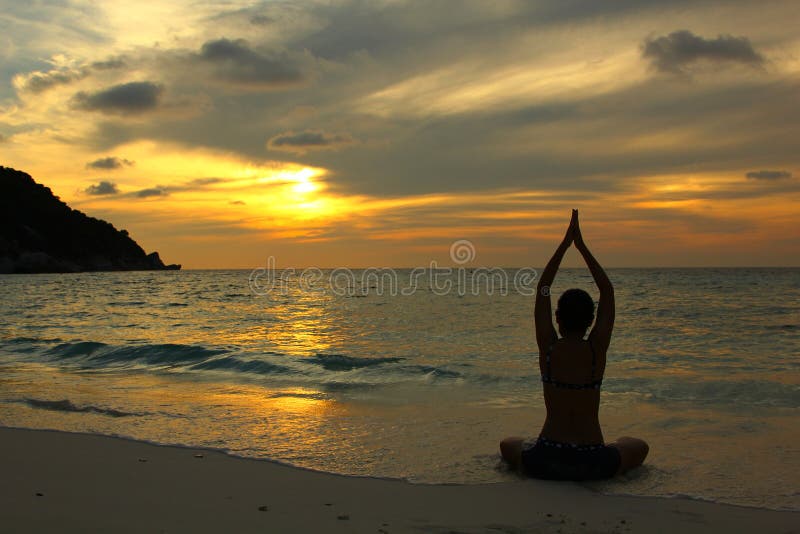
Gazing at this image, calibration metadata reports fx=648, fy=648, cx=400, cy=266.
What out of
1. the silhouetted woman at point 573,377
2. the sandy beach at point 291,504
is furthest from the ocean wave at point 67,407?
the silhouetted woman at point 573,377

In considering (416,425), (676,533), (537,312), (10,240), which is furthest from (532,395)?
(10,240)

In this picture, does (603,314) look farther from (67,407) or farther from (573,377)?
(67,407)

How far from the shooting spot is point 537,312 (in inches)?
213

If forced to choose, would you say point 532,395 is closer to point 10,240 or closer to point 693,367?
point 693,367

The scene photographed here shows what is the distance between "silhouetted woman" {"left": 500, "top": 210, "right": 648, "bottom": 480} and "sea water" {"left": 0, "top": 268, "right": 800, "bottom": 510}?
0.27 metres

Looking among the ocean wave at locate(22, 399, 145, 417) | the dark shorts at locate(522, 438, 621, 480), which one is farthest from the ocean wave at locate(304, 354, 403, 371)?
the dark shorts at locate(522, 438, 621, 480)

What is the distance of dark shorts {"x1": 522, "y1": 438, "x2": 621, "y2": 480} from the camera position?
5.41m

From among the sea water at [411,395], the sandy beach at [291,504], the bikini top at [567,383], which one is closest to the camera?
the sandy beach at [291,504]

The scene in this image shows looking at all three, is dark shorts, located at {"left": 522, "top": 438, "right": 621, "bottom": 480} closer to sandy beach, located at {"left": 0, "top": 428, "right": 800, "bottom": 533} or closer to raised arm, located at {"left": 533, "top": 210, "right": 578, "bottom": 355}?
sandy beach, located at {"left": 0, "top": 428, "right": 800, "bottom": 533}

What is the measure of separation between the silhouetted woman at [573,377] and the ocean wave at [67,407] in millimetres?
5642

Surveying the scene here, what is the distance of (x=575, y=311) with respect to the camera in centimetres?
516

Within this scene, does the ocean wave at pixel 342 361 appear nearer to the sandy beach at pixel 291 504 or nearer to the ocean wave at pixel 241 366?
the ocean wave at pixel 241 366

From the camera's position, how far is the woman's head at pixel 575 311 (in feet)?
16.9

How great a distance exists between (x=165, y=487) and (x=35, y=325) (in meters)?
20.9
